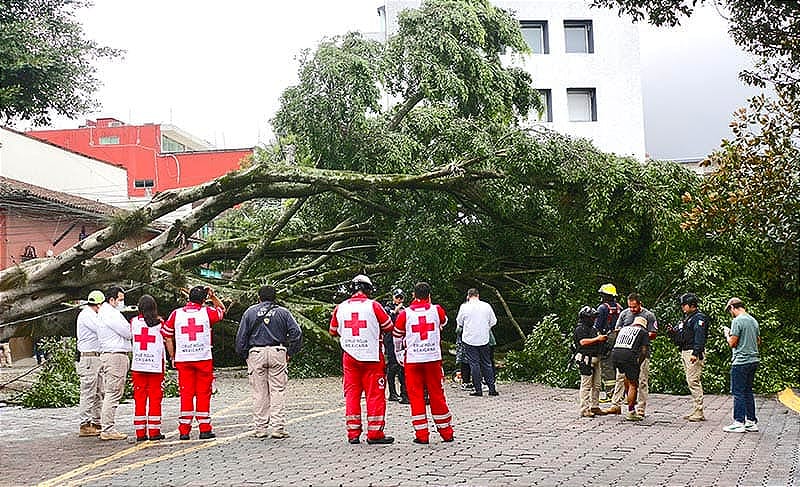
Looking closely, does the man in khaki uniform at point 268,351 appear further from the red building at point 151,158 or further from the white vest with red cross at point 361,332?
the red building at point 151,158

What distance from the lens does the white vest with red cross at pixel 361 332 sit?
1083cm

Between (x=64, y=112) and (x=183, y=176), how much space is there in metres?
37.5

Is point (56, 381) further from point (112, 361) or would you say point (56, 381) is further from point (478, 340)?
point (478, 340)

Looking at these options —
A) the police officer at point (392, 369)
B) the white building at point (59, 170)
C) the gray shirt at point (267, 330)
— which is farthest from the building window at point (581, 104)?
the gray shirt at point (267, 330)

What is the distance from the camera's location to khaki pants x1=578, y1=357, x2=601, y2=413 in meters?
13.3

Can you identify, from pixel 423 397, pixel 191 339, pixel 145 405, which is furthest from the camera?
pixel 145 405

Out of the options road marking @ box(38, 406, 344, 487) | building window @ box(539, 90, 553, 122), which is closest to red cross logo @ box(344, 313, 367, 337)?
road marking @ box(38, 406, 344, 487)

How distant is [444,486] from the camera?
27.3 feet

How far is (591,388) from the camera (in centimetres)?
1349

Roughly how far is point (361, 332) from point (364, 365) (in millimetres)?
395

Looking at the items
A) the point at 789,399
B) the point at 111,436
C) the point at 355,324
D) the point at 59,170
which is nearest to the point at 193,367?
the point at 111,436

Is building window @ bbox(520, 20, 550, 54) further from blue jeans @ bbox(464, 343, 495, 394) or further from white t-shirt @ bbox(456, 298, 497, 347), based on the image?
blue jeans @ bbox(464, 343, 495, 394)

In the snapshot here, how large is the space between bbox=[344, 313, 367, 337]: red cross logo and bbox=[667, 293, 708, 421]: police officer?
16.3 feet

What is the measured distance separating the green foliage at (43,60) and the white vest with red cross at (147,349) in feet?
16.7
